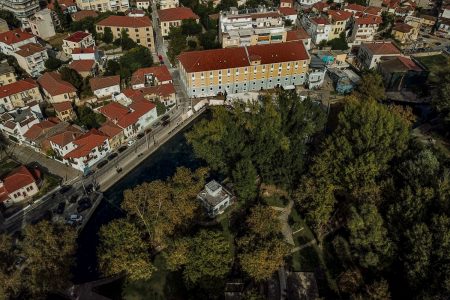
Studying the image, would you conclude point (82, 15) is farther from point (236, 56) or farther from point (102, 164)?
point (102, 164)

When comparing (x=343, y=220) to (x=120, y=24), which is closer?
(x=343, y=220)

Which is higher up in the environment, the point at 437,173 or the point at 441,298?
the point at 437,173

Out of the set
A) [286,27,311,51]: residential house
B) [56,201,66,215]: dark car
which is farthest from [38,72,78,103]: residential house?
[286,27,311,51]: residential house

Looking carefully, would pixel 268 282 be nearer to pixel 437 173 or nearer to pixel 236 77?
pixel 437 173

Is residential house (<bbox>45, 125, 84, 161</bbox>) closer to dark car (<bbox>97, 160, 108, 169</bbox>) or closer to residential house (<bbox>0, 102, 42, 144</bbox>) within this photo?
dark car (<bbox>97, 160, 108, 169</bbox>)

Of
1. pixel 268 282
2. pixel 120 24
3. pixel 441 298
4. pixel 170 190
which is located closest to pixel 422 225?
pixel 441 298

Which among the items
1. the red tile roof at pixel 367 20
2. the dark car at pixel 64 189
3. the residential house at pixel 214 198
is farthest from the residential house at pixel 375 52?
the dark car at pixel 64 189
